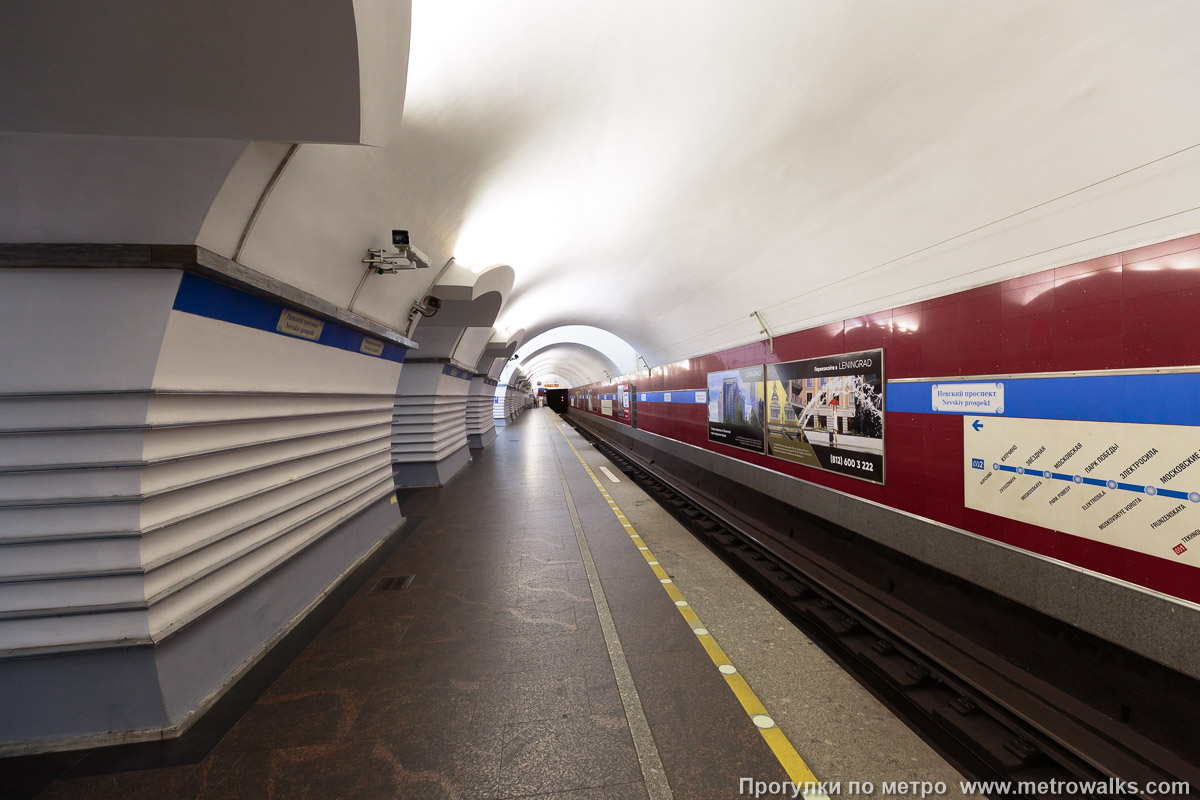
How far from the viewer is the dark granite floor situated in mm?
2422

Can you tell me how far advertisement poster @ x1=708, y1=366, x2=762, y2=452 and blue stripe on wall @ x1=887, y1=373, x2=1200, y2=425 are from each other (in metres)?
4.25

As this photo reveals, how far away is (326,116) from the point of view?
1.83 metres

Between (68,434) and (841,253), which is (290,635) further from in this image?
(841,253)

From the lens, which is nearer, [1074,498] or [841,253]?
[1074,498]

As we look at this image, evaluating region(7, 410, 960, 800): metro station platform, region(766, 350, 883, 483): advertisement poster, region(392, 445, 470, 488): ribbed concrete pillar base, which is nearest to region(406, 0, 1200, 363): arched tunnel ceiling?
region(766, 350, 883, 483): advertisement poster

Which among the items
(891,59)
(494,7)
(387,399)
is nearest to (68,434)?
(494,7)

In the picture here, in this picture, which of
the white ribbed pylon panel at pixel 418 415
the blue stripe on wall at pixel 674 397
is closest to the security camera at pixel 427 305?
the white ribbed pylon panel at pixel 418 415

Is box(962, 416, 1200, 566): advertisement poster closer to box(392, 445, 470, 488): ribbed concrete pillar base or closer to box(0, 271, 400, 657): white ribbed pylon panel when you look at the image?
box(0, 271, 400, 657): white ribbed pylon panel

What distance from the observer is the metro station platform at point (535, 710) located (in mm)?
2439

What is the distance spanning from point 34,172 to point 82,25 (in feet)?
4.58

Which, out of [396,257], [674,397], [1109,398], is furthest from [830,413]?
[674,397]

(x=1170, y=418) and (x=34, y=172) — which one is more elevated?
(x=34, y=172)

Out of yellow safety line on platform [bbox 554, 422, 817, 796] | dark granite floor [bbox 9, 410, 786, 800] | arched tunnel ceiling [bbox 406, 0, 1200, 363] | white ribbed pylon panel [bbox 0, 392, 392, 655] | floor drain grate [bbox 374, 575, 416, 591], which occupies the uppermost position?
arched tunnel ceiling [bbox 406, 0, 1200, 363]

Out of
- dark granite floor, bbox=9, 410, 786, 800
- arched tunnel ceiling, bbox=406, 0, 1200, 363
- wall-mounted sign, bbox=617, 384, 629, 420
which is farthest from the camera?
wall-mounted sign, bbox=617, 384, 629, 420
